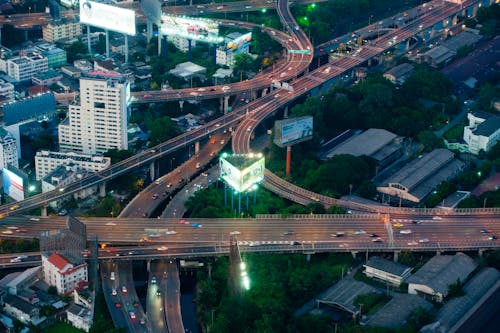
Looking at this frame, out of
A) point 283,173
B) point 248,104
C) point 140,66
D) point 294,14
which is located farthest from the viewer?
point 294,14

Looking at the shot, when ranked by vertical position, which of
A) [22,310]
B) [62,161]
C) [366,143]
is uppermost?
[366,143]

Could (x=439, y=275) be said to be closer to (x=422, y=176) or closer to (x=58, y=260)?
(x=422, y=176)

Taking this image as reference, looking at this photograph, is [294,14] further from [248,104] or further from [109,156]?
[109,156]

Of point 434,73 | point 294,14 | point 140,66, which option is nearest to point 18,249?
point 140,66

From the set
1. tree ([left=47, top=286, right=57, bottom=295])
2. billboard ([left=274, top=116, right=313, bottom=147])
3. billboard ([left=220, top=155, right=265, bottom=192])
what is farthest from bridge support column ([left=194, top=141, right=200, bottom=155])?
tree ([left=47, top=286, right=57, bottom=295])

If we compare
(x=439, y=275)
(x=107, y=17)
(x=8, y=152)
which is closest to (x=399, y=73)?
(x=107, y=17)

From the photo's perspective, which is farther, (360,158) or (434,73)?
(434,73)

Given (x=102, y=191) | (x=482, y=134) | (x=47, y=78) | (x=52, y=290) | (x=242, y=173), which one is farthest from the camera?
(x=47, y=78)
